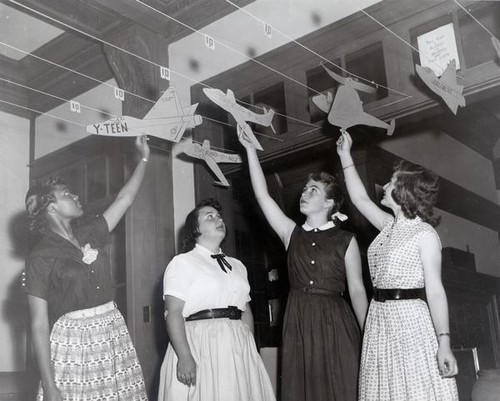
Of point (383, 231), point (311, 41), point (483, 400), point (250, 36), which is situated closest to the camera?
point (383, 231)

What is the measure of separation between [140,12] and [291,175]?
1.58 metres

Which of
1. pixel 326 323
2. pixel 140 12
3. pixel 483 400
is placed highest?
pixel 140 12

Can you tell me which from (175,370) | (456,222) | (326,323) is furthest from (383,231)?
(456,222)

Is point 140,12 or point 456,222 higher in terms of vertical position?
point 140,12

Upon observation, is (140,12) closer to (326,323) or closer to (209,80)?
(209,80)

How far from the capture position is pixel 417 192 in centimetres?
229

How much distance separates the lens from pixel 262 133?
12.4 ft

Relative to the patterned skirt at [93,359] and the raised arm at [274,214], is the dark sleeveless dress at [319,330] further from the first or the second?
the patterned skirt at [93,359]

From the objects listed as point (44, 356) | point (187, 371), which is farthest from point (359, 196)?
point (44, 356)

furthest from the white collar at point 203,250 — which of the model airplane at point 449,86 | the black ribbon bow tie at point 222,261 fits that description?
the model airplane at point 449,86

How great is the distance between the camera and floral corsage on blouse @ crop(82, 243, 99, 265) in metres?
2.54

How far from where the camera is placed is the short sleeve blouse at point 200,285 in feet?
8.34

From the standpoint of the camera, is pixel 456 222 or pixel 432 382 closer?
pixel 432 382

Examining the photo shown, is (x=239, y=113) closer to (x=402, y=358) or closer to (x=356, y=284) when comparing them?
(x=356, y=284)
